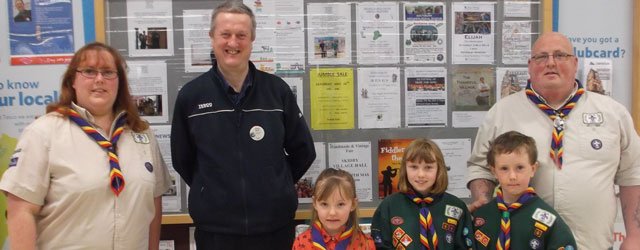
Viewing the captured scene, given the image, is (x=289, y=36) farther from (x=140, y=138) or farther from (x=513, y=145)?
(x=513, y=145)

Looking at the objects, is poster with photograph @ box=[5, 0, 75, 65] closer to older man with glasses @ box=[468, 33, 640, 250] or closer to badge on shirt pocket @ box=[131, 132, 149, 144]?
badge on shirt pocket @ box=[131, 132, 149, 144]

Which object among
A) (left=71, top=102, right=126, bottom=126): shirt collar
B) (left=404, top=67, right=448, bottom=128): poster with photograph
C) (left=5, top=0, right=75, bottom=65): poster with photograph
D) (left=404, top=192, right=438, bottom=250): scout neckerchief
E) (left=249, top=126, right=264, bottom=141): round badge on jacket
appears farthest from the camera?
(left=404, top=67, right=448, bottom=128): poster with photograph

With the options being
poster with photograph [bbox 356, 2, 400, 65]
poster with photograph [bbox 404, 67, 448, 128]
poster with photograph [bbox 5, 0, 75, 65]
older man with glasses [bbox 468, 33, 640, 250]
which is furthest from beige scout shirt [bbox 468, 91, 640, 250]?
poster with photograph [bbox 5, 0, 75, 65]

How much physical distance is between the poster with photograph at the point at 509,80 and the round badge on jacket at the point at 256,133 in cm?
159

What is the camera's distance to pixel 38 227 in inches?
83.1

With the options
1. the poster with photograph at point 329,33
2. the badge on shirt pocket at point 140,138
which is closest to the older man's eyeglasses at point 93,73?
the badge on shirt pocket at point 140,138

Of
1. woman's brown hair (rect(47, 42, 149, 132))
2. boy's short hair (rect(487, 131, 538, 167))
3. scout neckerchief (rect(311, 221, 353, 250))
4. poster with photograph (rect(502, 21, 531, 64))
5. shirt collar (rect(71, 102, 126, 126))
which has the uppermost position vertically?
poster with photograph (rect(502, 21, 531, 64))

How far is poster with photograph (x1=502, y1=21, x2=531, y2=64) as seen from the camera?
3.14 m

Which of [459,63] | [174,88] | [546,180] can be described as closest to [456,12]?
[459,63]

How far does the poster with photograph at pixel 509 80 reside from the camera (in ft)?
10.3

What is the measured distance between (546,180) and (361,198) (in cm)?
112

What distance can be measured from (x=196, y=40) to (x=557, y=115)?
81.0 inches

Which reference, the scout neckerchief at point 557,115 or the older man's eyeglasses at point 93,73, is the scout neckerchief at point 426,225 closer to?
the scout neckerchief at point 557,115

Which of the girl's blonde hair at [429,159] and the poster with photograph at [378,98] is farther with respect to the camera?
the poster with photograph at [378,98]
